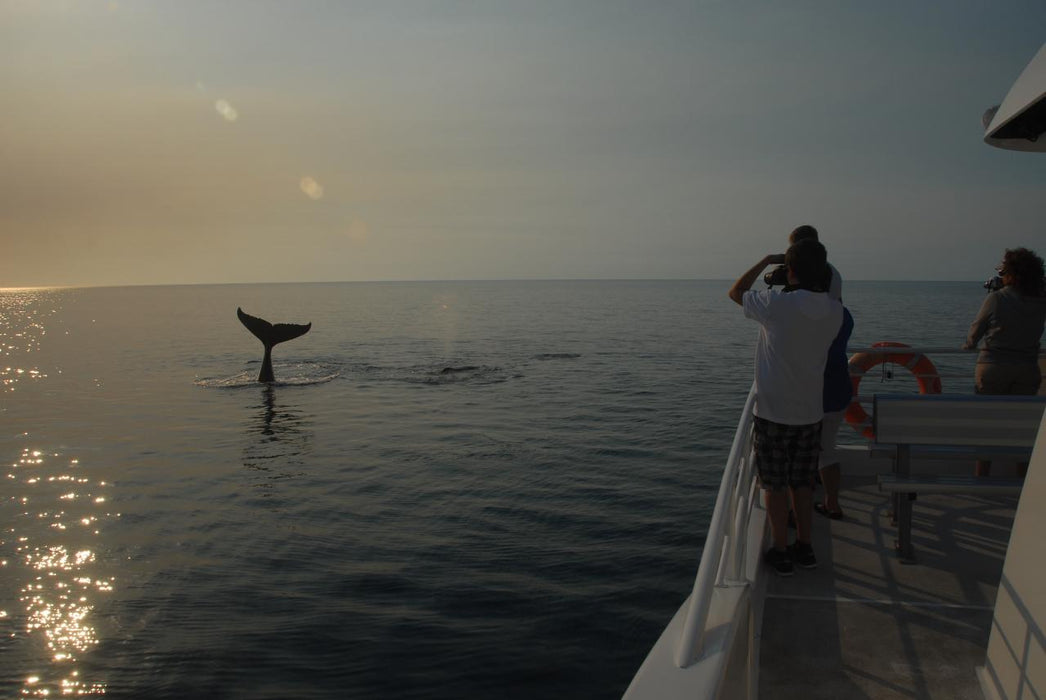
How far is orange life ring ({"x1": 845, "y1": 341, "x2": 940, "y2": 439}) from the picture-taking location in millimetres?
8398

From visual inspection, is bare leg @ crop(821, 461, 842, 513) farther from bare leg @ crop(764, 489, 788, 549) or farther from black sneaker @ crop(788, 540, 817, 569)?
bare leg @ crop(764, 489, 788, 549)

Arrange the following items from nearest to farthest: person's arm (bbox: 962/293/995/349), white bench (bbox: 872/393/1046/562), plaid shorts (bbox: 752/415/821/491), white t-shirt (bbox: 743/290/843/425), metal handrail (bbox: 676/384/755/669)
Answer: metal handrail (bbox: 676/384/755/669), white t-shirt (bbox: 743/290/843/425), plaid shorts (bbox: 752/415/821/491), white bench (bbox: 872/393/1046/562), person's arm (bbox: 962/293/995/349)

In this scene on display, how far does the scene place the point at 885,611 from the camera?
15.4ft

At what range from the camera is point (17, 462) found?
15.8 m

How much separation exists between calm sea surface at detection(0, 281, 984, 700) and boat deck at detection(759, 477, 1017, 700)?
225 cm

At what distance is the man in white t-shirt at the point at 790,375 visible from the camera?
4.65 meters

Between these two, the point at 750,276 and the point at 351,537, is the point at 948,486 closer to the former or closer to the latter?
the point at 750,276

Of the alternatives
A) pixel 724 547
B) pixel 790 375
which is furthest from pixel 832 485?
pixel 724 547

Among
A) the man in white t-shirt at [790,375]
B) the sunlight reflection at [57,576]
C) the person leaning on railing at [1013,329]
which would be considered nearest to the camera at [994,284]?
the person leaning on railing at [1013,329]

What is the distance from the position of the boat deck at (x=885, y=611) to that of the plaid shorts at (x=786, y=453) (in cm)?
72

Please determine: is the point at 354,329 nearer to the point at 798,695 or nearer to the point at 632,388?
the point at 632,388

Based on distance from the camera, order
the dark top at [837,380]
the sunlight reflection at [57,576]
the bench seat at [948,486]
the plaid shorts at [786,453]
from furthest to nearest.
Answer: the sunlight reflection at [57,576] < the dark top at [837,380] < the bench seat at [948,486] < the plaid shorts at [786,453]

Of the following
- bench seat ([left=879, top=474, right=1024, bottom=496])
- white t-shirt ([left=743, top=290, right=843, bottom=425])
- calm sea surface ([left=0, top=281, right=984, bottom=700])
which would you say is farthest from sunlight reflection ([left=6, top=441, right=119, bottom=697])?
bench seat ([left=879, top=474, right=1024, bottom=496])

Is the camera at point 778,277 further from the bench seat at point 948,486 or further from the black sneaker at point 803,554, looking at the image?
the black sneaker at point 803,554
